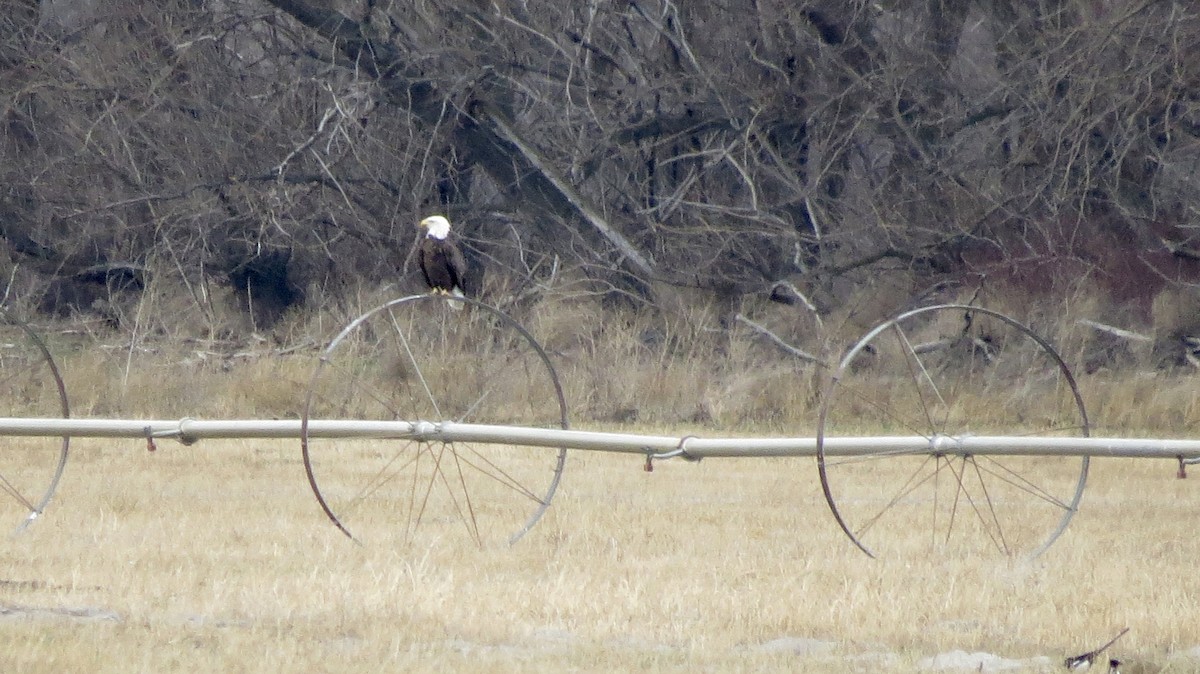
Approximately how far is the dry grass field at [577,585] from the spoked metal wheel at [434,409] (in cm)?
35

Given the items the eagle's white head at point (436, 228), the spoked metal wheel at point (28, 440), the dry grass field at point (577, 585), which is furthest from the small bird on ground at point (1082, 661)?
the eagle's white head at point (436, 228)

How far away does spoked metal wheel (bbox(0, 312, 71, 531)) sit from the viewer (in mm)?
7141

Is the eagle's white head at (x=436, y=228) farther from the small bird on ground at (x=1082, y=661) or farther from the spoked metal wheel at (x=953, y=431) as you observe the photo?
the small bird on ground at (x=1082, y=661)

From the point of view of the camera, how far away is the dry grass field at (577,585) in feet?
14.6

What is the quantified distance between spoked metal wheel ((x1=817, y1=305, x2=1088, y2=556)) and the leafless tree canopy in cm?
107

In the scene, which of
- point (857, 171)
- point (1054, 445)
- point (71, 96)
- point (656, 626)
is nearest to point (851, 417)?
point (857, 171)

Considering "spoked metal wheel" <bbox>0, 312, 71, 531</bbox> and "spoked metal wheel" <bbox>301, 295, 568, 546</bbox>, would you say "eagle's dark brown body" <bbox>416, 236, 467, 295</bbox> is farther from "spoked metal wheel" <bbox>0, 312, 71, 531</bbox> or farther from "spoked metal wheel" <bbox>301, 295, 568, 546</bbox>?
"spoked metal wheel" <bbox>0, 312, 71, 531</bbox>

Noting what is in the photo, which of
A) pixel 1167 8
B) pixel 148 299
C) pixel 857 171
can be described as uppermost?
pixel 1167 8

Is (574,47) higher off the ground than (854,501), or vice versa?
(574,47)

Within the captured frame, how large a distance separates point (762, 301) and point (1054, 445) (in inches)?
376

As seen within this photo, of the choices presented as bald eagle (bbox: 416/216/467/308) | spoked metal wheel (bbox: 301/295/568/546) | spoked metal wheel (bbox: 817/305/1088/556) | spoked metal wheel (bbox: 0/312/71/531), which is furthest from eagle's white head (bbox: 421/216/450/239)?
spoked metal wheel (bbox: 817/305/1088/556)

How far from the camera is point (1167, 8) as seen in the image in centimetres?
1352

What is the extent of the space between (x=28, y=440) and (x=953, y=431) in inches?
278

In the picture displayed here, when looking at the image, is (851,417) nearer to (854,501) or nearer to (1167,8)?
(854,501)
